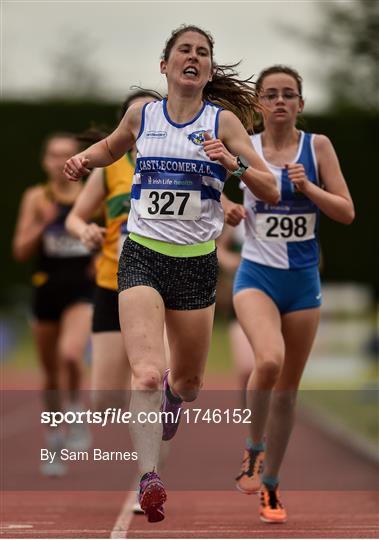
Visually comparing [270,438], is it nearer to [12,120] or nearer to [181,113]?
[181,113]

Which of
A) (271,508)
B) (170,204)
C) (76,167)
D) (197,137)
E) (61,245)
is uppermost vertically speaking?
(197,137)

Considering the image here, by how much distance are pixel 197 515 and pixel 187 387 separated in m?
1.42

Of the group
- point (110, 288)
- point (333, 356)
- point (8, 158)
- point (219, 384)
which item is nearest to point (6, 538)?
point (110, 288)

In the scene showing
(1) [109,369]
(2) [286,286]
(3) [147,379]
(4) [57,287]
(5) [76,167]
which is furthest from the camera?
(4) [57,287]

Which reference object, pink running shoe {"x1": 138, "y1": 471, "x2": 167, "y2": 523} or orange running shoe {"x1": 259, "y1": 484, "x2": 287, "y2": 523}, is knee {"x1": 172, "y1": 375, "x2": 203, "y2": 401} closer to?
orange running shoe {"x1": 259, "y1": 484, "x2": 287, "y2": 523}

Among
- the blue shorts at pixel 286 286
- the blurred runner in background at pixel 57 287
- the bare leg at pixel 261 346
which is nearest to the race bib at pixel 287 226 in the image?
the blue shorts at pixel 286 286

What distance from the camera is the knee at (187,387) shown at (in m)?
7.36

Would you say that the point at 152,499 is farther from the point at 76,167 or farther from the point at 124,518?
the point at 124,518

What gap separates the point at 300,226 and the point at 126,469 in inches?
179

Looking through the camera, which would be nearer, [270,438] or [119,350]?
[270,438]

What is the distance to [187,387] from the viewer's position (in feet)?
24.3

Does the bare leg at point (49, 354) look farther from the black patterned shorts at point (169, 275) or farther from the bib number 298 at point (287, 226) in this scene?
the black patterned shorts at point (169, 275)

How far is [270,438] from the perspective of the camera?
8141mm

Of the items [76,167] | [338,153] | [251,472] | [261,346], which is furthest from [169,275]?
[338,153]
